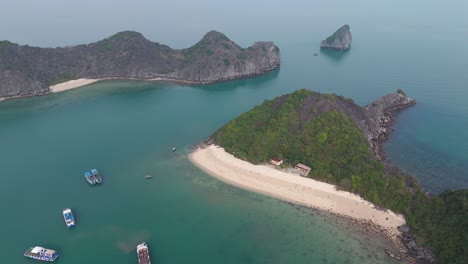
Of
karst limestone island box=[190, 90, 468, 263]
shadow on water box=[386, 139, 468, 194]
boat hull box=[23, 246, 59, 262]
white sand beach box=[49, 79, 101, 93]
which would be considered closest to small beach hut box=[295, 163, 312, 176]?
karst limestone island box=[190, 90, 468, 263]

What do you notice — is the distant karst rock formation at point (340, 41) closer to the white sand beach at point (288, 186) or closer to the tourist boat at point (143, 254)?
the white sand beach at point (288, 186)

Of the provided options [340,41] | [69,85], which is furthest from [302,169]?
[340,41]

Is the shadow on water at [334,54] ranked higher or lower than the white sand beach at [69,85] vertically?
higher

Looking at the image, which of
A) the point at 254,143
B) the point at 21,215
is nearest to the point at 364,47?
the point at 254,143

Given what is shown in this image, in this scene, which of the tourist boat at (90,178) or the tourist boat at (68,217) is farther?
the tourist boat at (90,178)

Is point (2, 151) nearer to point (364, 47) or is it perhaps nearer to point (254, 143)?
point (254, 143)

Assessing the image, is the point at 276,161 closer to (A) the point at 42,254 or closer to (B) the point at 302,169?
(B) the point at 302,169

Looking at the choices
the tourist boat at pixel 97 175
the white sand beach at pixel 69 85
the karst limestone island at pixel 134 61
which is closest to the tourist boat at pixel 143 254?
the tourist boat at pixel 97 175
